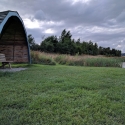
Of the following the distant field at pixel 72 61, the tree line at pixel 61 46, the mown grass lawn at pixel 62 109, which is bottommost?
the mown grass lawn at pixel 62 109

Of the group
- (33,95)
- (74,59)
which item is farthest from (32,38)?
(33,95)

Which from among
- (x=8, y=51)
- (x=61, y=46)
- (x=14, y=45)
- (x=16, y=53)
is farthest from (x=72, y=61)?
(x=61, y=46)

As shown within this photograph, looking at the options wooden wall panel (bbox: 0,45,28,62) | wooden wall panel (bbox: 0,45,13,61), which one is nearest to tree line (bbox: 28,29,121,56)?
wooden wall panel (bbox: 0,45,28,62)

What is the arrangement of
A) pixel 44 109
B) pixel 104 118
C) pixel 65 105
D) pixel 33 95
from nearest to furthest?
pixel 104 118, pixel 44 109, pixel 65 105, pixel 33 95

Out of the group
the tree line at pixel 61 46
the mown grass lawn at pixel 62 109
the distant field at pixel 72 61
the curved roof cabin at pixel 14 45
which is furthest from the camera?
the tree line at pixel 61 46

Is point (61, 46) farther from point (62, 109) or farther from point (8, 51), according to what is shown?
point (62, 109)

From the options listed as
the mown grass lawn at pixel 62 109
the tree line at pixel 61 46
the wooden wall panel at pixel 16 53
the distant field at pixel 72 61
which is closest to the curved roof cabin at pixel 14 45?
the wooden wall panel at pixel 16 53

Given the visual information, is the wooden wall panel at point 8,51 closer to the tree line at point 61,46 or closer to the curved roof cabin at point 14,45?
the curved roof cabin at point 14,45

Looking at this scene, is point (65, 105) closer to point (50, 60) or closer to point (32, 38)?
point (50, 60)

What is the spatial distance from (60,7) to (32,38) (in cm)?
1521

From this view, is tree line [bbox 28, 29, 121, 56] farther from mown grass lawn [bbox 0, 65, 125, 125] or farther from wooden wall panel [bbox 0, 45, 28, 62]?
mown grass lawn [bbox 0, 65, 125, 125]

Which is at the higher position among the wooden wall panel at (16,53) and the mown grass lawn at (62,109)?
the wooden wall panel at (16,53)

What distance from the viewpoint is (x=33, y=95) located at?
8.42 ft

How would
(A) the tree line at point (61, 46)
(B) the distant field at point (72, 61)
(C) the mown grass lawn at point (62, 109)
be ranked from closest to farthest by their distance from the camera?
(C) the mown grass lawn at point (62, 109) → (B) the distant field at point (72, 61) → (A) the tree line at point (61, 46)
